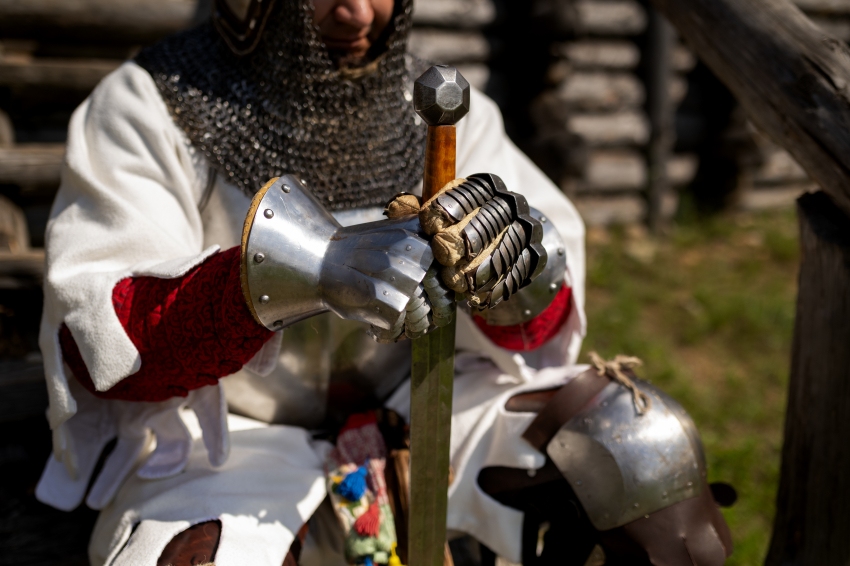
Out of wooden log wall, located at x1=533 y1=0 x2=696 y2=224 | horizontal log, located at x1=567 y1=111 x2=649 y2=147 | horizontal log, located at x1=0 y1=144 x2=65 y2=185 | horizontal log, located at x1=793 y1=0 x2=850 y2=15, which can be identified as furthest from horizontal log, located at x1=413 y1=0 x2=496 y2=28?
horizontal log, located at x1=793 y1=0 x2=850 y2=15

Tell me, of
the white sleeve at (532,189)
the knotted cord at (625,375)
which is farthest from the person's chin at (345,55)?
the knotted cord at (625,375)

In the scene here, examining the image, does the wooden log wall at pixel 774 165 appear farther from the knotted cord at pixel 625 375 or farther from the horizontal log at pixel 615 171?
the knotted cord at pixel 625 375

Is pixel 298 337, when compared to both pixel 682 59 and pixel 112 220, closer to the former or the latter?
pixel 112 220

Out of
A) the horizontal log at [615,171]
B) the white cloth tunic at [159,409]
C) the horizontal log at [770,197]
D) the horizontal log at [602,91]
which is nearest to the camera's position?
the white cloth tunic at [159,409]

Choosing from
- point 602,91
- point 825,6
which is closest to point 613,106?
point 602,91

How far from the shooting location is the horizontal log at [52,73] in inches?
94.5

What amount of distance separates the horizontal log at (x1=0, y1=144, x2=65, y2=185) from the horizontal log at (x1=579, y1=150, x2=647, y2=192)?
2977mm

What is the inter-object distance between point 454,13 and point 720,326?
2024mm

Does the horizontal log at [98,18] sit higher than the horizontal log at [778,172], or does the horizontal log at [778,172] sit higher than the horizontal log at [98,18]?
the horizontal log at [98,18]

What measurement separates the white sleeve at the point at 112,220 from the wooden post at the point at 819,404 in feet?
4.89

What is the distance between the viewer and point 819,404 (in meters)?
1.94

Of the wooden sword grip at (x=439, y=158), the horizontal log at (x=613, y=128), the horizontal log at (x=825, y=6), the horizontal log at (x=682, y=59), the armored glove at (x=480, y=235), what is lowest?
the horizontal log at (x=613, y=128)

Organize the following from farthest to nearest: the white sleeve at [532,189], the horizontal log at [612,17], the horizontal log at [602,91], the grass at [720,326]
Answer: the horizontal log at [602,91] < the horizontal log at [612,17] < the grass at [720,326] < the white sleeve at [532,189]

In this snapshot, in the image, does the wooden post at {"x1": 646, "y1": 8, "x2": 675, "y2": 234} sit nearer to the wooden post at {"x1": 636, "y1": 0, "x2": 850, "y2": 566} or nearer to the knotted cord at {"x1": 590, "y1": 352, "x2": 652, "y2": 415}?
the wooden post at {"x1": 636, "y1": 0, "x2": 850, "y2": 566}
